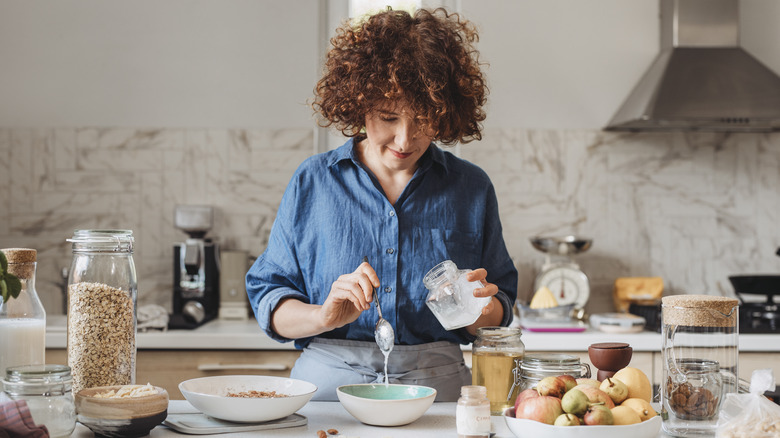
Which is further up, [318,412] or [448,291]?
[448,291]

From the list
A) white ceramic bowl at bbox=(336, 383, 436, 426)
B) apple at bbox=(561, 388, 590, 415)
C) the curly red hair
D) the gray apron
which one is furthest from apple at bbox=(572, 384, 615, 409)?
the curly red hair

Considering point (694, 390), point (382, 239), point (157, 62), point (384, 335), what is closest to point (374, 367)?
point (384, 335)

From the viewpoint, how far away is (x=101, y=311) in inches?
52.5

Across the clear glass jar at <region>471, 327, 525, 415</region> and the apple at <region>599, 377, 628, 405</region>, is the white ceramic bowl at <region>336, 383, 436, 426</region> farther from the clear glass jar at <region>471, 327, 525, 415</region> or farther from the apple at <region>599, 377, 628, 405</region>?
the apple at <region>599, 377, 628, 405</region>

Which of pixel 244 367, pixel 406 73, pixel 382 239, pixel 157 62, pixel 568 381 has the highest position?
pixel 157 62

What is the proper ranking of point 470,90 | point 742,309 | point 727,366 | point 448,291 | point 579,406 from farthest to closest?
point 742,309
point 470,90
point 448,291
point 727,366
point 579,406

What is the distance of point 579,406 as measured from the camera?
3.90ft

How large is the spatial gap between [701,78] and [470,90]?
69.4 inches

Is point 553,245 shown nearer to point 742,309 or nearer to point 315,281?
point 742,309

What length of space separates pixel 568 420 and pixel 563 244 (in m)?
1.96

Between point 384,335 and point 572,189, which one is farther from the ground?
point 572,189

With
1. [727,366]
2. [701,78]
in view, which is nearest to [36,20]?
[701,78]

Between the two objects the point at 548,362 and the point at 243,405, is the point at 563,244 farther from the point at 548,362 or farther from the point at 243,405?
the point at 243,405

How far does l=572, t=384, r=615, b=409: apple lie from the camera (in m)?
1.20
